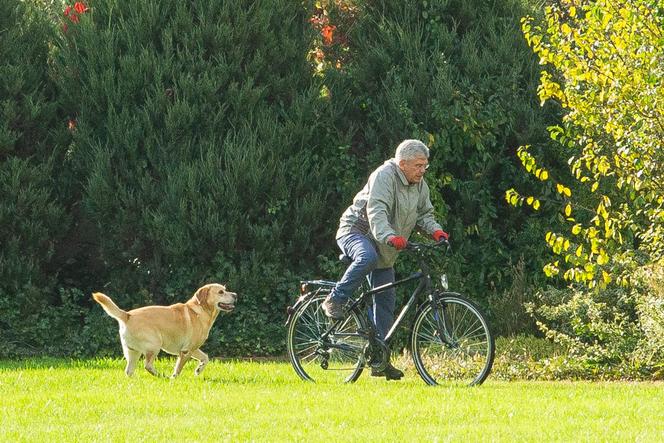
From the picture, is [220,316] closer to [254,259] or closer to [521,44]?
[254,259]

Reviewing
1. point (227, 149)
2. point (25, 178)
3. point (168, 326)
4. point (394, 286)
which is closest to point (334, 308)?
point (394, 286)

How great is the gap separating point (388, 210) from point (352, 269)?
59 cm

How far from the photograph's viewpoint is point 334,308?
10719 mm

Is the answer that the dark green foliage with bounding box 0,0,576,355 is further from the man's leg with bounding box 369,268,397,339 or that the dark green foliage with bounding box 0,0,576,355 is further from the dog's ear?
the man's leg with bounding box 369,268,397,339

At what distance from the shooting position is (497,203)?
1547 centimetres

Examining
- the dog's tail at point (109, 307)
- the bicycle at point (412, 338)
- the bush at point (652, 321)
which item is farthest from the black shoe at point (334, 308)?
the bush at point (652, 321)

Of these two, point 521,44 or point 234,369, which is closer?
point 234,369

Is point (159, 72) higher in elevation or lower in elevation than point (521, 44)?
lower

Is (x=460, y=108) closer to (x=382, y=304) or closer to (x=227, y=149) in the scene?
(x=227, y=149)

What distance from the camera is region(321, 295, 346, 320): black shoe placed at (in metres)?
10.7

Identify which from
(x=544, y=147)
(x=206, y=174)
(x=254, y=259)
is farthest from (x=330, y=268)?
(x=544, y=147)

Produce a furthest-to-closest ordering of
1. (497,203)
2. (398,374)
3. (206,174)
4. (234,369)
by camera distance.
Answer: (497,203), (206,174), (234,369), (398,374)

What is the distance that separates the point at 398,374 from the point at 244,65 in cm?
552

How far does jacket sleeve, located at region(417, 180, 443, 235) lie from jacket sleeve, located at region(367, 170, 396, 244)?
38 centimetres
